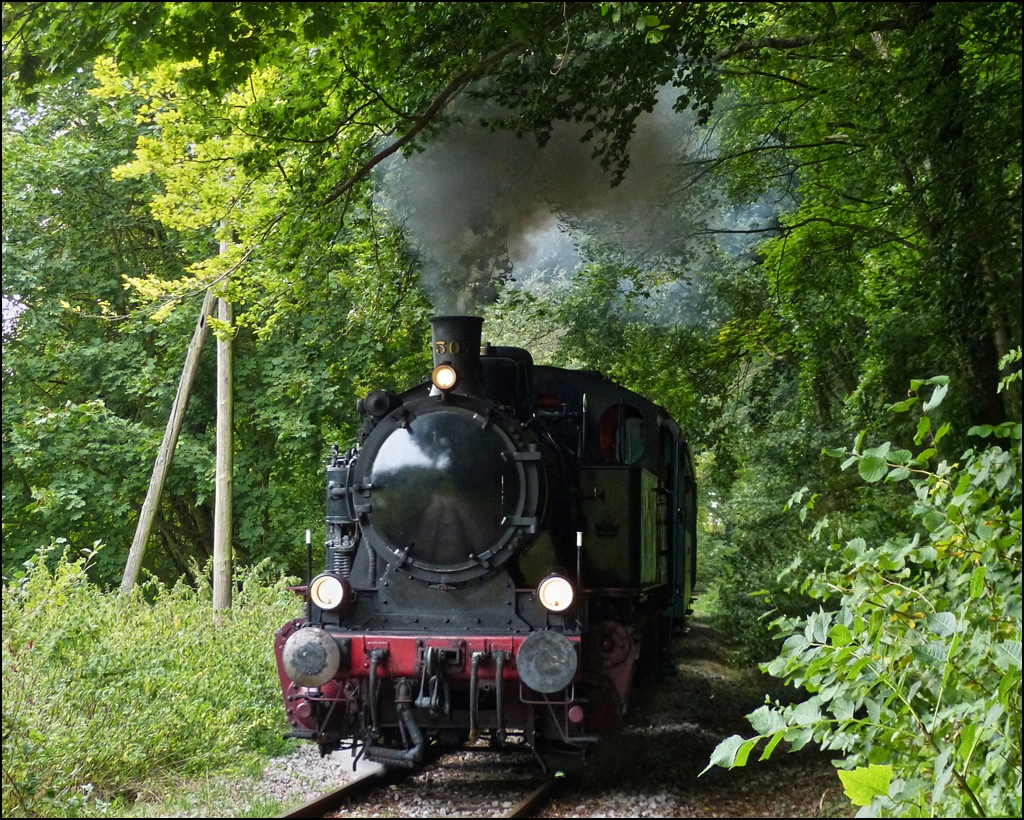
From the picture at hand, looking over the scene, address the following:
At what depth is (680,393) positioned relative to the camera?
A: 12.5m

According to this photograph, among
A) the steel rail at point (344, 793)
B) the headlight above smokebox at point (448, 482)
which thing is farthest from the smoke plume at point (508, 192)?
the steel rail at point (344, 793)

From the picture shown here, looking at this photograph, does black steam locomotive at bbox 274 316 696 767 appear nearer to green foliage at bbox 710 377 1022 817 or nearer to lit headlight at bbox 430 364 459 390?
lit headlight at bbox 430 364 459 390

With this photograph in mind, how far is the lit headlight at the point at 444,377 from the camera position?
5.98 metres

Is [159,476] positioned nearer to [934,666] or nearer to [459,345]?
[459,345]

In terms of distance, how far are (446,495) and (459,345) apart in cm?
94

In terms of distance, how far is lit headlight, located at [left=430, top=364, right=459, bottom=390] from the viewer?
598 centimetres

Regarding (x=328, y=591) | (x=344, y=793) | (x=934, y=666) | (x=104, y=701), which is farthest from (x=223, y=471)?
(x=934, y=666)

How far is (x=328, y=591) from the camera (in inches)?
233

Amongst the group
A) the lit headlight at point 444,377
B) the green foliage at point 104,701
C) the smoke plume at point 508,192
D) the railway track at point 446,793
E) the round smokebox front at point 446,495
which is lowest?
the railway track at point 446,793

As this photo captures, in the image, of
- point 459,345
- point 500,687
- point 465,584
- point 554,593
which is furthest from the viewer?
point 459,345

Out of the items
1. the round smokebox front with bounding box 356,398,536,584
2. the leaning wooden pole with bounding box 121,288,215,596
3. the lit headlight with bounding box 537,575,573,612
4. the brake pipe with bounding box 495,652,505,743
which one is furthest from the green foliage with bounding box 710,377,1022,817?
the leaning wooden pole with bounding box 121,288,215,596

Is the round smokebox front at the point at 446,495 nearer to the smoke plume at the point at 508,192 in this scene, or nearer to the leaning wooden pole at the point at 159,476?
the smoke plume at the point at 508,192

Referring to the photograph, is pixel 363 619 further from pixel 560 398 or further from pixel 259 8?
pixel 259 8

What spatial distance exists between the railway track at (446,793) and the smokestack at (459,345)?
2.42 m
